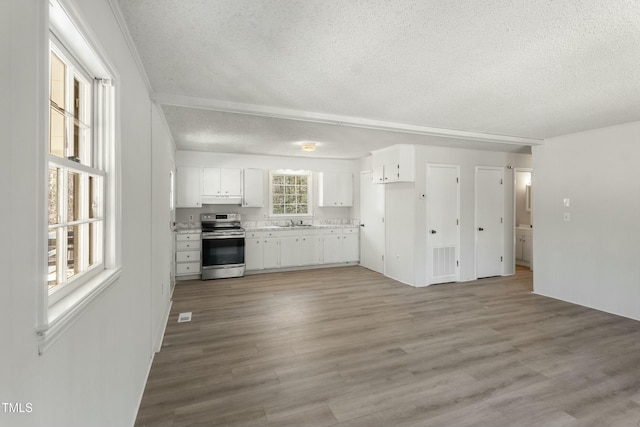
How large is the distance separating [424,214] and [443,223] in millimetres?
438

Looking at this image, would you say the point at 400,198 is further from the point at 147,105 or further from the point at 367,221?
the point at 147,105

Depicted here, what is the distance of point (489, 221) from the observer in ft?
18.9

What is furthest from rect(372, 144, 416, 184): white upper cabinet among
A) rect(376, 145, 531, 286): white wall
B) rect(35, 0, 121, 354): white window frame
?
rect(35, 0, 121, 354): white window frame

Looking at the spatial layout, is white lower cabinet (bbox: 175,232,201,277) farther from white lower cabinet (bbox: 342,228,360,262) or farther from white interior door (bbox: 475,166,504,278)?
white interior door (bbox: 475,166,504,278)

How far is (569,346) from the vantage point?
3.04 meters

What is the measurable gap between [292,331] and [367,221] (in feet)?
12.2

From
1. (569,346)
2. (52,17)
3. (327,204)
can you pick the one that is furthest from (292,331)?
(327,204)

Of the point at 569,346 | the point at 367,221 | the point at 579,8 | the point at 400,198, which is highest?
the point at 579,8

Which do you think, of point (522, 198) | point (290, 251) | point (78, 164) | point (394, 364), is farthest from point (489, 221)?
point (78, 164)

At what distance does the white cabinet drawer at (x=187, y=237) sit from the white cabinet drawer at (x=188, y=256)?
0.24m

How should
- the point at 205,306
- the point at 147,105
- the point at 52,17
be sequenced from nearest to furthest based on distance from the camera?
Answer: the point at 52,17
the point at 147,105
the point at 205,306

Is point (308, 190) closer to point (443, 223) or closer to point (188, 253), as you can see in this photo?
point (188, 253)

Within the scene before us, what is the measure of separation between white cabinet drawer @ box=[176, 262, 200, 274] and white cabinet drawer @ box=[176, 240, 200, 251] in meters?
0.27

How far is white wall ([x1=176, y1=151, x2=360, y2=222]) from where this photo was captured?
238 inches
